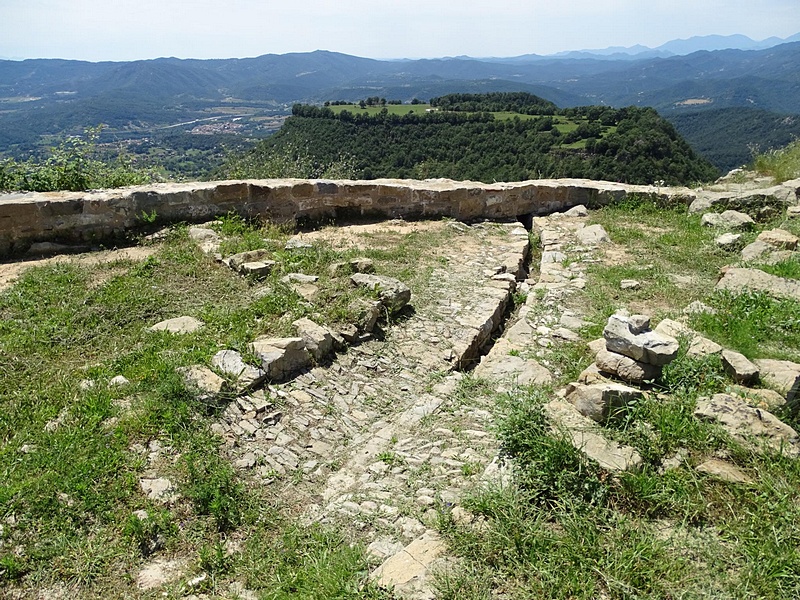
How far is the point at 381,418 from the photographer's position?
13.1 ft

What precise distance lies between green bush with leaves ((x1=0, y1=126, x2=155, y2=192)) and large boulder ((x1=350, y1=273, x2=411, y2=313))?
177 inches

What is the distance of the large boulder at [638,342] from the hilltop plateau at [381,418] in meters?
0.02

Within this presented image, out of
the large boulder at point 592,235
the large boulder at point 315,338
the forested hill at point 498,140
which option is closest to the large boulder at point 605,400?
the large boulder at point 315,338

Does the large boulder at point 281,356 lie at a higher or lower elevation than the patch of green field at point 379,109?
lower

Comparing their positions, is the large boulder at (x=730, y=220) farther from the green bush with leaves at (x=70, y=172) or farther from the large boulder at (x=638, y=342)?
the green bush with leaves at (x=70, y=172)

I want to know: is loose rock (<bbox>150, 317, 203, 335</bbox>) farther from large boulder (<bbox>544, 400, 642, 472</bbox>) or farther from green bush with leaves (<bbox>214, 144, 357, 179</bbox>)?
green bush with leaves (<bbox>214, 144, 357, 179</bbox>)

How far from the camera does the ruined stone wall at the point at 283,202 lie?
6.34 meters

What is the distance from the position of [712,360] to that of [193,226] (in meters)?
6.18

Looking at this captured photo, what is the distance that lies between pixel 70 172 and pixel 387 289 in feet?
17.0

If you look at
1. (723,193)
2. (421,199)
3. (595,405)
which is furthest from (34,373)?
(723,193)

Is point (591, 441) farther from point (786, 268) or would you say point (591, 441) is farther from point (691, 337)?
point (786, 268)

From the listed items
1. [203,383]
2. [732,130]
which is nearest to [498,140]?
[203,383]

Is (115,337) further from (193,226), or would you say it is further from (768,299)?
(768,299)

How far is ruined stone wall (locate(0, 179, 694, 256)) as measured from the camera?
6340 millimetres
